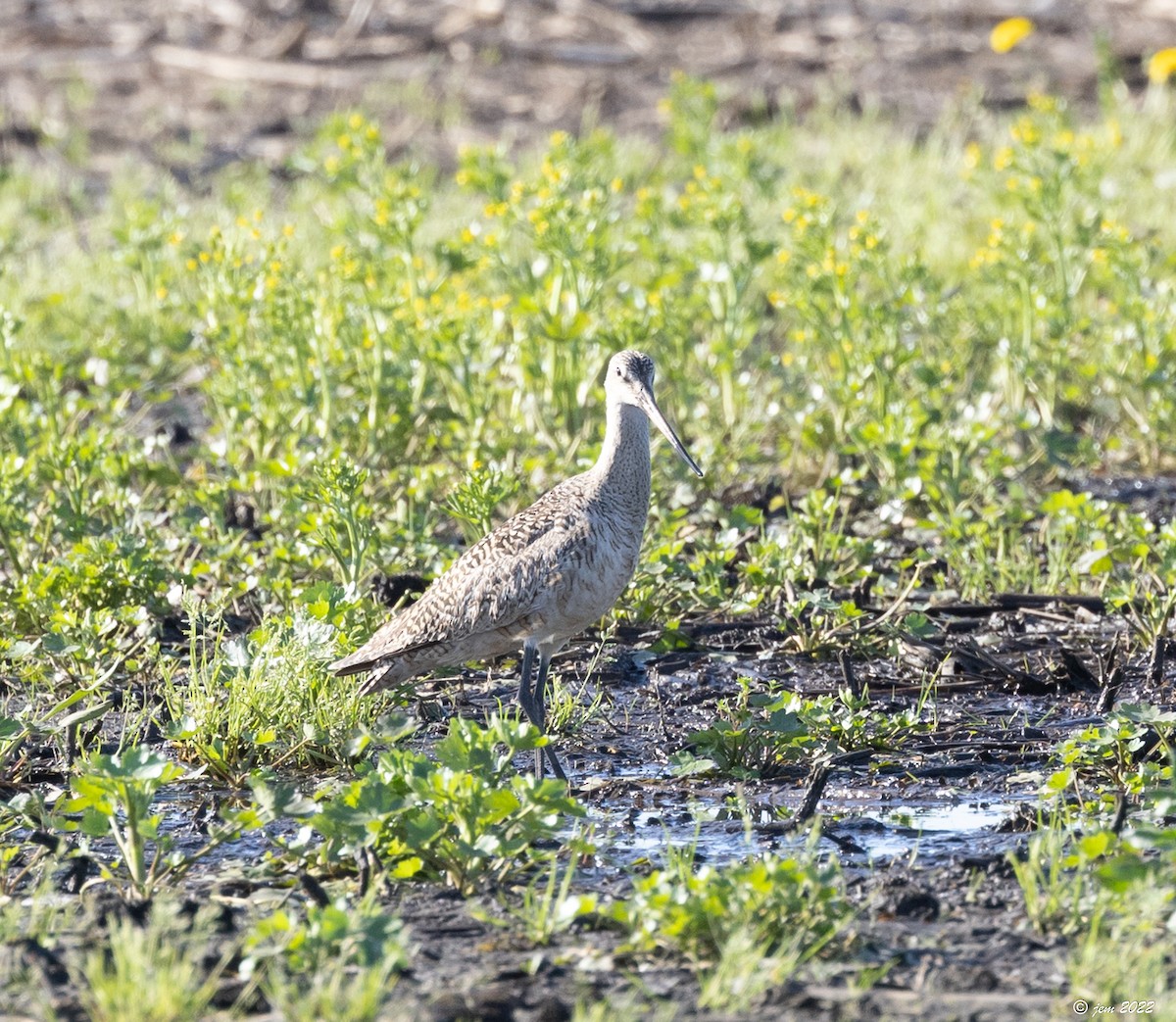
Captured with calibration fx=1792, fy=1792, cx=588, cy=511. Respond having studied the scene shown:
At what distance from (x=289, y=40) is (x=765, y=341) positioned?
278 inches

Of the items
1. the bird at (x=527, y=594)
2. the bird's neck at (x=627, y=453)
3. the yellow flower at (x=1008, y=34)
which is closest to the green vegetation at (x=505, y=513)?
the bird at (x=527, y=594)

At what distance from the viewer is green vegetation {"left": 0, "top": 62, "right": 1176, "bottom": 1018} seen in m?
3.99

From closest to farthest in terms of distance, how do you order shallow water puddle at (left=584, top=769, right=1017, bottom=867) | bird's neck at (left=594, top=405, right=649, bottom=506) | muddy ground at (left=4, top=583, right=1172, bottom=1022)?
muddy ground at (left=4, top=583, right=1172, bottom=1022) < shallow water puddle at (left=584, top=769, right=1017, bottom=867) < bird's neck at (left=594, top=405, right=649, bottom=506)

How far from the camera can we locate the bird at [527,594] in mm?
5418

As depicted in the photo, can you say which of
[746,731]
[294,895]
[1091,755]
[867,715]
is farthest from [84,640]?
[1091,755]

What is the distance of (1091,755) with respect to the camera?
4.95 meters

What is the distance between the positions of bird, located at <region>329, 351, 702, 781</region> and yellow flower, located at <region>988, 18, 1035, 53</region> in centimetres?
1021

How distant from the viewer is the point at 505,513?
7234 mm

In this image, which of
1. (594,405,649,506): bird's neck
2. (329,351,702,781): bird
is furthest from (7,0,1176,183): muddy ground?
(329,351,702,781): bird

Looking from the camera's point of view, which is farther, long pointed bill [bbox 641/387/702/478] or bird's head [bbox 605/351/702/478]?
bird's head [bbox 605/351/702/478]

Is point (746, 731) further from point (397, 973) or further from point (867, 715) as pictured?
point (397, 973)

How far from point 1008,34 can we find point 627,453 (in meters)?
10.1

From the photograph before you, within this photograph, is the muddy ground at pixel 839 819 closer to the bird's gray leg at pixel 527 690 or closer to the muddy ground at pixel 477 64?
the bird's gray leg at pixel 527 690

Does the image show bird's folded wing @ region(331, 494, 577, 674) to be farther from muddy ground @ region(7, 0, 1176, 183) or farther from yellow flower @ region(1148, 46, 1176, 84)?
yellow flower @ region(1148, 46, 1176, 84)
